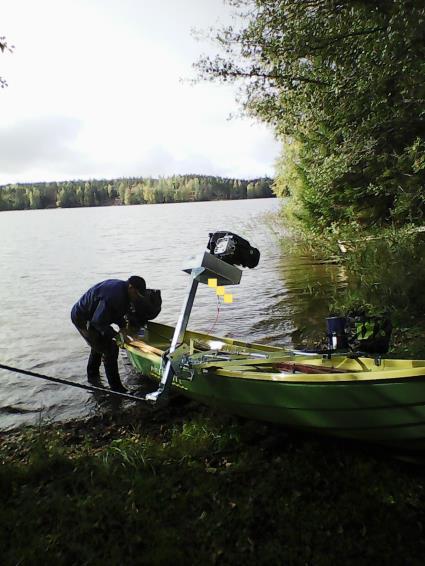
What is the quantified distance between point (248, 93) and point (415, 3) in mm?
5857

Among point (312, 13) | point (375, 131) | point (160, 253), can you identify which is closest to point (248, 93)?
point (312, 13)

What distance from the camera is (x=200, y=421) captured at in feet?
18.6

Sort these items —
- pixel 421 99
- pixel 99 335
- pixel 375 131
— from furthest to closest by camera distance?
1. pixel 375 131
2. pixel 99 335
3. pixel 421 99

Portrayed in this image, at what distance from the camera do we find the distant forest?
129000 mm

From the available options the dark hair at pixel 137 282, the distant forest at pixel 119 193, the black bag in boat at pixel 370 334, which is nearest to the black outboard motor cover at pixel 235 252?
the dark hair at pixel 137 282

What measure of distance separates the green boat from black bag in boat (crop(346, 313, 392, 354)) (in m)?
0.49

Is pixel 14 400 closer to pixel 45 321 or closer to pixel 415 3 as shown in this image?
pixel 45 321

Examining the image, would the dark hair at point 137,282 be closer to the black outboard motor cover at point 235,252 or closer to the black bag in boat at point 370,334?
the black outboard motor cover at point 235,252

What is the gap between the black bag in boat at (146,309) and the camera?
7.81 m

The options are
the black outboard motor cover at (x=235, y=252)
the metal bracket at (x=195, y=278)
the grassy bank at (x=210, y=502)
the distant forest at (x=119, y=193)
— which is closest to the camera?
the grassy bank at (x=210, y=502)

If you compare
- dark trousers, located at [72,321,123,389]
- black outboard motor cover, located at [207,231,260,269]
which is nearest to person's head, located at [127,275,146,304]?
dark trousers, located at [72,321,123,389]

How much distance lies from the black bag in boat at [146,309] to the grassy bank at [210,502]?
295 cm

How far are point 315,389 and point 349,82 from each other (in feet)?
20.8

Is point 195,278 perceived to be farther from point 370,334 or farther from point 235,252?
point 370,334
